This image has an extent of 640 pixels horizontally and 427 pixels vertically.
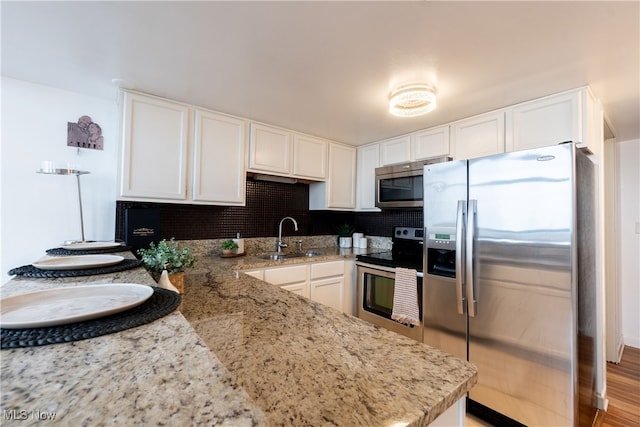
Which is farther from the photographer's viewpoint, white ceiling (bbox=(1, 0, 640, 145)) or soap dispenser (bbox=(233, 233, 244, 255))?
soap dispenser (bbox=(233, 233, 244, 255))

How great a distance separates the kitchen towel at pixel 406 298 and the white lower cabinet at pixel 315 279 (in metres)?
0.64

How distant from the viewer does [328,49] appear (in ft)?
4.92

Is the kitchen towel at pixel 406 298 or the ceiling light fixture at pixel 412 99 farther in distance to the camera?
the kitchen towel at pixel 406 298

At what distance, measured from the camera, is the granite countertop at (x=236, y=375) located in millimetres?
353

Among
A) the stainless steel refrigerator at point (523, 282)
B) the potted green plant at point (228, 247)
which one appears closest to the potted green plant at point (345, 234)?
the potted green plant at point (228, 247)

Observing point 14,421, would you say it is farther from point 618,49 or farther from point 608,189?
point 608,189

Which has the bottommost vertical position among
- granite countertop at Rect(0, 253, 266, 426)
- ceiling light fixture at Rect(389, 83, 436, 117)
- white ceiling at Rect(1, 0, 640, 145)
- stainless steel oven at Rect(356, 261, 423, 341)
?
stainless steel oven at Rect(356, 261, 423, 341)

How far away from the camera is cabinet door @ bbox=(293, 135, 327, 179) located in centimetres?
294

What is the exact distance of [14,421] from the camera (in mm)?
306

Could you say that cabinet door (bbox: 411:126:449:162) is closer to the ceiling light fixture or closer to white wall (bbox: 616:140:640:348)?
the ceiling light fixture

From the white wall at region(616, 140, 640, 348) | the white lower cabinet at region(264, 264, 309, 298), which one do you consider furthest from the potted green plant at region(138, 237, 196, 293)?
the white wall at region(616, 140, 640, 348)

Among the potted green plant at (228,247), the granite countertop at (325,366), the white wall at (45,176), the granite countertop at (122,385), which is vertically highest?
the white wall at (45,176)

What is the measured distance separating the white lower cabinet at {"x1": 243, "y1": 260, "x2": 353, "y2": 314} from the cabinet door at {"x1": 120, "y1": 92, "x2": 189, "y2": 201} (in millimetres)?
945

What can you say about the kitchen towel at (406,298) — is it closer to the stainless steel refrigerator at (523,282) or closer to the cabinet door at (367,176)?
the stainless steel refrigerator at (523,282)
